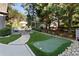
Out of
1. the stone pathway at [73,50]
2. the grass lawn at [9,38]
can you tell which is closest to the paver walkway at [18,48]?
the grass lawn at [9,38]

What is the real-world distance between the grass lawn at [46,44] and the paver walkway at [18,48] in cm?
6

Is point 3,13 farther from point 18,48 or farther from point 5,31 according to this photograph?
point 18,48

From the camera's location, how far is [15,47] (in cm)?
300

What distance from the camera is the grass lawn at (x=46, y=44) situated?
9.77 feet

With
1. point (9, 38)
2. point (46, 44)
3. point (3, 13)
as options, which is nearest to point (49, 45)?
point (46, 44)

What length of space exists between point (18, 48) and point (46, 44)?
1.14 feet

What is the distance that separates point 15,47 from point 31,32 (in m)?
0.27

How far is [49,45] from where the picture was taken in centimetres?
298

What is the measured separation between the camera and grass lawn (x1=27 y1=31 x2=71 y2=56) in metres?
Answer: 2.98

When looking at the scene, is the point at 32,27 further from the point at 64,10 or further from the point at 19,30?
the point at 64,10

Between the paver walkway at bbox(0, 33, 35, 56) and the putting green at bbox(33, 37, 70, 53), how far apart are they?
0.39ft

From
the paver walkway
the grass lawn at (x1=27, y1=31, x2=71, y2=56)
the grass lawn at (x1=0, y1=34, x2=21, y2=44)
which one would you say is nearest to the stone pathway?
the grass lawn at (x1=27, y1=31, x2=71, y2=56)

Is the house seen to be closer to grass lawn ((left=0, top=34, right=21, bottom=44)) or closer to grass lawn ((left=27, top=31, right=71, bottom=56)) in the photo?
grass lawn ((left=0, top=34, right=21, bottom=44))

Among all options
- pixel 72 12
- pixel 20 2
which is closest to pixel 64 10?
pixel 72 12
